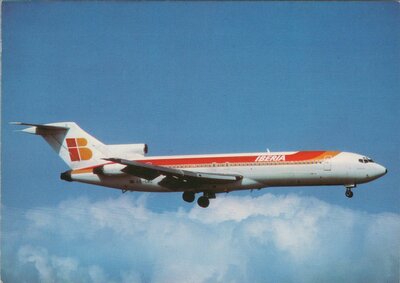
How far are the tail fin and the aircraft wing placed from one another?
464cm

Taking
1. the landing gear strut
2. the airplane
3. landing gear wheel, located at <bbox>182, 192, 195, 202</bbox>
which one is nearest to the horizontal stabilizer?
the airplane

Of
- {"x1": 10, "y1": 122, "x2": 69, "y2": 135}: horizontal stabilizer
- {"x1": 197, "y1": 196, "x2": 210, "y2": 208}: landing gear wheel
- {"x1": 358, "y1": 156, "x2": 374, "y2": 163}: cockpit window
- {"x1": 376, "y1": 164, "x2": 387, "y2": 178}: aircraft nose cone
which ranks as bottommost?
{"x1": 197, "y1": 196, "x2": 210, "y2": 208}: landing gear wheel

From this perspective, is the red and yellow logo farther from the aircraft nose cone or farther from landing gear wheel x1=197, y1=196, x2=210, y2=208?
the aircraft nose cone

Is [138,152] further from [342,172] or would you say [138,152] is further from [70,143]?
[342,172]

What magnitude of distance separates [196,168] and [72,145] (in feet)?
30.5

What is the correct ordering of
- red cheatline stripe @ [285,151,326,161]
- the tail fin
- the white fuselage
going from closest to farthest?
the white fuselage, red cheatline stripe @ [285,151,326,161], the tail fin

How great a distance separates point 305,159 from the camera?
137ft

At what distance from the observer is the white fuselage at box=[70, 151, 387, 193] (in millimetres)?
41500

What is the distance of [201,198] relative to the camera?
44750 mm

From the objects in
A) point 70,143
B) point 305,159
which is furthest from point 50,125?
point 305,159

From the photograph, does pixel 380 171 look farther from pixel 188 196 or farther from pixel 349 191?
pixel 188 196

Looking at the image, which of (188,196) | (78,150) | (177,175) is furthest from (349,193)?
(78,150)

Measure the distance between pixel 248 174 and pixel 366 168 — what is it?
7.20 metres

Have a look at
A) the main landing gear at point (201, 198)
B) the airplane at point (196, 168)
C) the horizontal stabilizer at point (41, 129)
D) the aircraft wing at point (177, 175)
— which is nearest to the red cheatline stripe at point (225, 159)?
the airplane at point (196, 168)
